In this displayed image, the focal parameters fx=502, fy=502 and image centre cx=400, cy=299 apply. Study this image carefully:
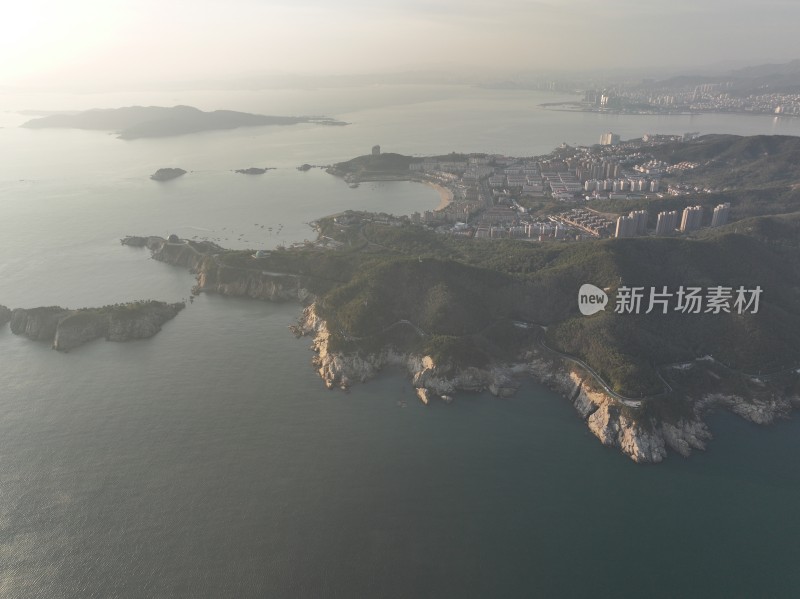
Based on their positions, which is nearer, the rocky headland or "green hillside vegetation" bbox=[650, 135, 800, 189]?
the rocky headland

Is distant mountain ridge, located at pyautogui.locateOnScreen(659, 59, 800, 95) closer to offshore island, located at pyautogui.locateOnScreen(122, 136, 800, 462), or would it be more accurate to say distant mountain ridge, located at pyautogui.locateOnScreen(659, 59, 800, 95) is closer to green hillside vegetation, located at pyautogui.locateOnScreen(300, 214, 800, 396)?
offshore island, located at pyautogui.locateOnScreen(122, 136, 800, 462)

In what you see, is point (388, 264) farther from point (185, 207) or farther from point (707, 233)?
point (185, 207)

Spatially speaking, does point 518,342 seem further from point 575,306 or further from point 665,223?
point 665,223

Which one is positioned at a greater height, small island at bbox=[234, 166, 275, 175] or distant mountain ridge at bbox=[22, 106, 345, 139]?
distant mountain ridge at bbox=[22, 106, 345, 139]

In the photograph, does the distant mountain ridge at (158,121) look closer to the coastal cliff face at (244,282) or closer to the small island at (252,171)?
the small island at (252,171)

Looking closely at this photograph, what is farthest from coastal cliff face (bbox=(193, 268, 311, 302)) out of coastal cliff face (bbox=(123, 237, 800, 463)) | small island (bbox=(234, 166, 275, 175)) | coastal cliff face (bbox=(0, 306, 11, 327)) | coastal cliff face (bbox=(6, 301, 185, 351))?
small island (bbox=(234, 166, 275, 175))

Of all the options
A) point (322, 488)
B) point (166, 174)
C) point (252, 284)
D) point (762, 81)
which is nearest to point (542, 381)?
point (322, 488)

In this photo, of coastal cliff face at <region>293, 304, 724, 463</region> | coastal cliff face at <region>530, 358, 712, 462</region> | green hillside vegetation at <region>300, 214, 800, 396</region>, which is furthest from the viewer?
green hillside vegetation at <region>300, 214, 800, 396</region>

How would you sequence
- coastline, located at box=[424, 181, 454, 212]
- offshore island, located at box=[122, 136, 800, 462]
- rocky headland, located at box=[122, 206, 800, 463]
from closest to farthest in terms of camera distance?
rocky headland, located at box=[122, 206, 800, 463] < offshore island, located at box=[122, 136, 800, 462] < coastline, located at box=[424, 181, 454, 212]
